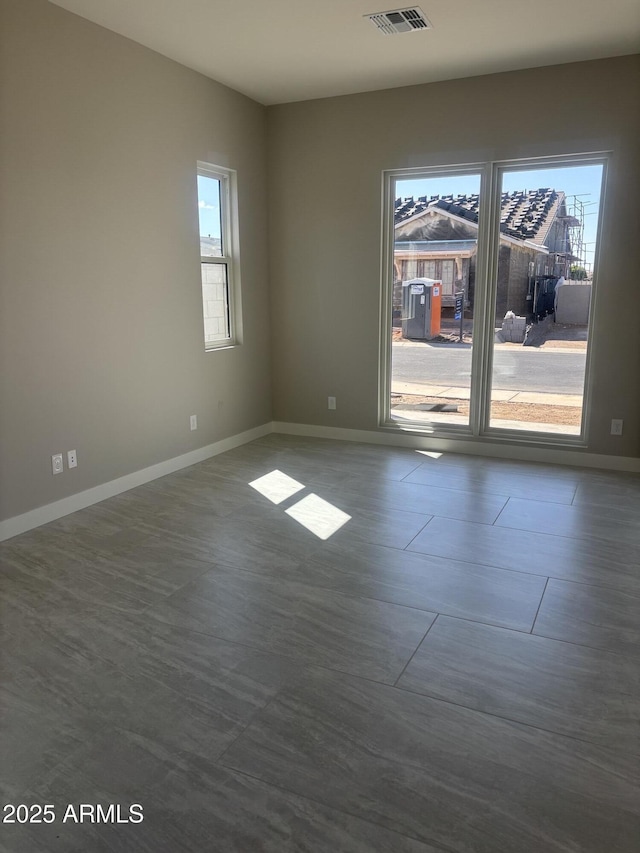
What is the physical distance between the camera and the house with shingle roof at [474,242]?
473 cm

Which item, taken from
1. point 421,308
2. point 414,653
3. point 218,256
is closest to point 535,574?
point 414,653

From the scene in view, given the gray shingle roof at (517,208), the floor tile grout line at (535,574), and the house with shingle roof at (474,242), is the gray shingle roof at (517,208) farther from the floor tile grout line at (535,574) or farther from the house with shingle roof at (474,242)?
the floor tile grout line at (535,574)

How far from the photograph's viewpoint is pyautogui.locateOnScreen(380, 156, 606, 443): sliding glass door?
471cm

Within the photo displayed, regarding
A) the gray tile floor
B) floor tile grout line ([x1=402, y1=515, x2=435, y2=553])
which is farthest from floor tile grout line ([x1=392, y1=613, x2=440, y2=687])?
floor tile grout line ([x1=402, y1=515, x2=435, y2=553])

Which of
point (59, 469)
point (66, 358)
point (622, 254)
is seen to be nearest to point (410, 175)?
point (622, 254)

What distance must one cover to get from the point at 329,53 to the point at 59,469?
10.3 ft

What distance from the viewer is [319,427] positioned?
229 inches

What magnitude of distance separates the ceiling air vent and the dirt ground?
8.75ft

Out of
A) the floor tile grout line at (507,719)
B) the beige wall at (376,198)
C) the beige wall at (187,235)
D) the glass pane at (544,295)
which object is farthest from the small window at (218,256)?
the floor tile grout line at (507,719)

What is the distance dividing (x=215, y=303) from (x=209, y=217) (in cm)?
66

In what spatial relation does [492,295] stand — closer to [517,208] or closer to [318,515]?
[517,208]

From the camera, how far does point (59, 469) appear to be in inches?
149

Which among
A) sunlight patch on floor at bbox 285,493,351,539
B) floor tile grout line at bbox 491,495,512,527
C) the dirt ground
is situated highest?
the dirt ground

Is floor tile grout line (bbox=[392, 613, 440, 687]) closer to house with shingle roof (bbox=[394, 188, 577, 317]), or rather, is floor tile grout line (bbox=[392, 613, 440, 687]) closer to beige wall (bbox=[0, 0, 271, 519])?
beige wall (bbox=[0, 0, 271, 519])
